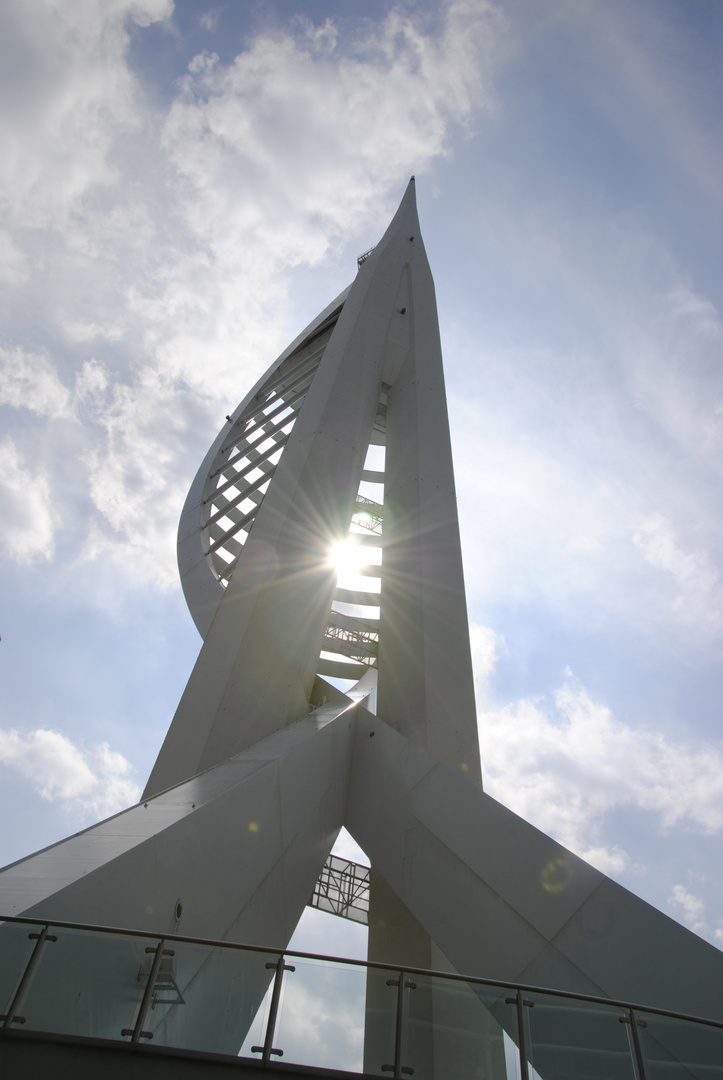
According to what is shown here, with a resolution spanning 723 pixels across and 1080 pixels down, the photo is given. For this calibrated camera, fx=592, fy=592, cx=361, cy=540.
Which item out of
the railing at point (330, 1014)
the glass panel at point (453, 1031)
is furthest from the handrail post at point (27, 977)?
the glass panel at point (453, 1031)

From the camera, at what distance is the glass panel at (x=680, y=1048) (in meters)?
2.54

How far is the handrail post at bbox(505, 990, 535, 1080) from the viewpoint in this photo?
2.59m

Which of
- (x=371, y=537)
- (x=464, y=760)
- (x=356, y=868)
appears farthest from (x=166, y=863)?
(x=356, y=868)

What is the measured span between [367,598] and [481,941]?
31.7 ft

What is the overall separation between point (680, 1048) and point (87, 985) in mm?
2560

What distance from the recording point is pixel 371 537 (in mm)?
15297

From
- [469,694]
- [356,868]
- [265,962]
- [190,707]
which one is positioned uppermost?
[356,868]

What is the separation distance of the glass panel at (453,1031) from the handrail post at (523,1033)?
0.04m

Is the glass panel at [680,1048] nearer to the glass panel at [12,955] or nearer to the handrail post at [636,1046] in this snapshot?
the handrail post at [636,1046]

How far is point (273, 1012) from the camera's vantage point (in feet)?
8.74

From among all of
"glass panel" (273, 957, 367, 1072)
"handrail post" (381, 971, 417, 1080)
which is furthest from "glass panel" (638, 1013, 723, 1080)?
"glass panel" (273, 957, 367, 1072)

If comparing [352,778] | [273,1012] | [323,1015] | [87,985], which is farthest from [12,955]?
[352,778]

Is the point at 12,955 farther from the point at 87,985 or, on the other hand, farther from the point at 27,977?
the point at 87,985

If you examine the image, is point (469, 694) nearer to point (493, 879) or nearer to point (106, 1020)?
point (493, 879)
